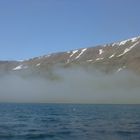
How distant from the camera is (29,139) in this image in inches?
1999

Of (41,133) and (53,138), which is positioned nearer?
(53,138)

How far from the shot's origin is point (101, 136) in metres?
52.7

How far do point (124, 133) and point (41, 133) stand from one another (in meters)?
11.9

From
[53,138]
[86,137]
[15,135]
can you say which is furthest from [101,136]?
[15,135]

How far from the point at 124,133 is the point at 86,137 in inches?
317

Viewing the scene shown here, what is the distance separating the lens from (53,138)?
51.9m

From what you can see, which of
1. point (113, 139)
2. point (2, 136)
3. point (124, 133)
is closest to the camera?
point (113, 139)

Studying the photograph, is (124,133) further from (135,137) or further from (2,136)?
(2,136)

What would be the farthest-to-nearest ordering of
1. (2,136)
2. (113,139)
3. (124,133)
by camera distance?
1. (124,133)
2. (2,136)
3. (113,139)

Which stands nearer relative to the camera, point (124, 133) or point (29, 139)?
point (29, 139)

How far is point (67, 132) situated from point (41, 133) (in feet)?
12.4

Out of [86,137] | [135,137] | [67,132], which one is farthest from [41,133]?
[135,137]

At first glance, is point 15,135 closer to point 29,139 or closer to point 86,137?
point 29,139

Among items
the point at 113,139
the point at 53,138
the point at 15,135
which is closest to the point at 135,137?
the point at 113,139
